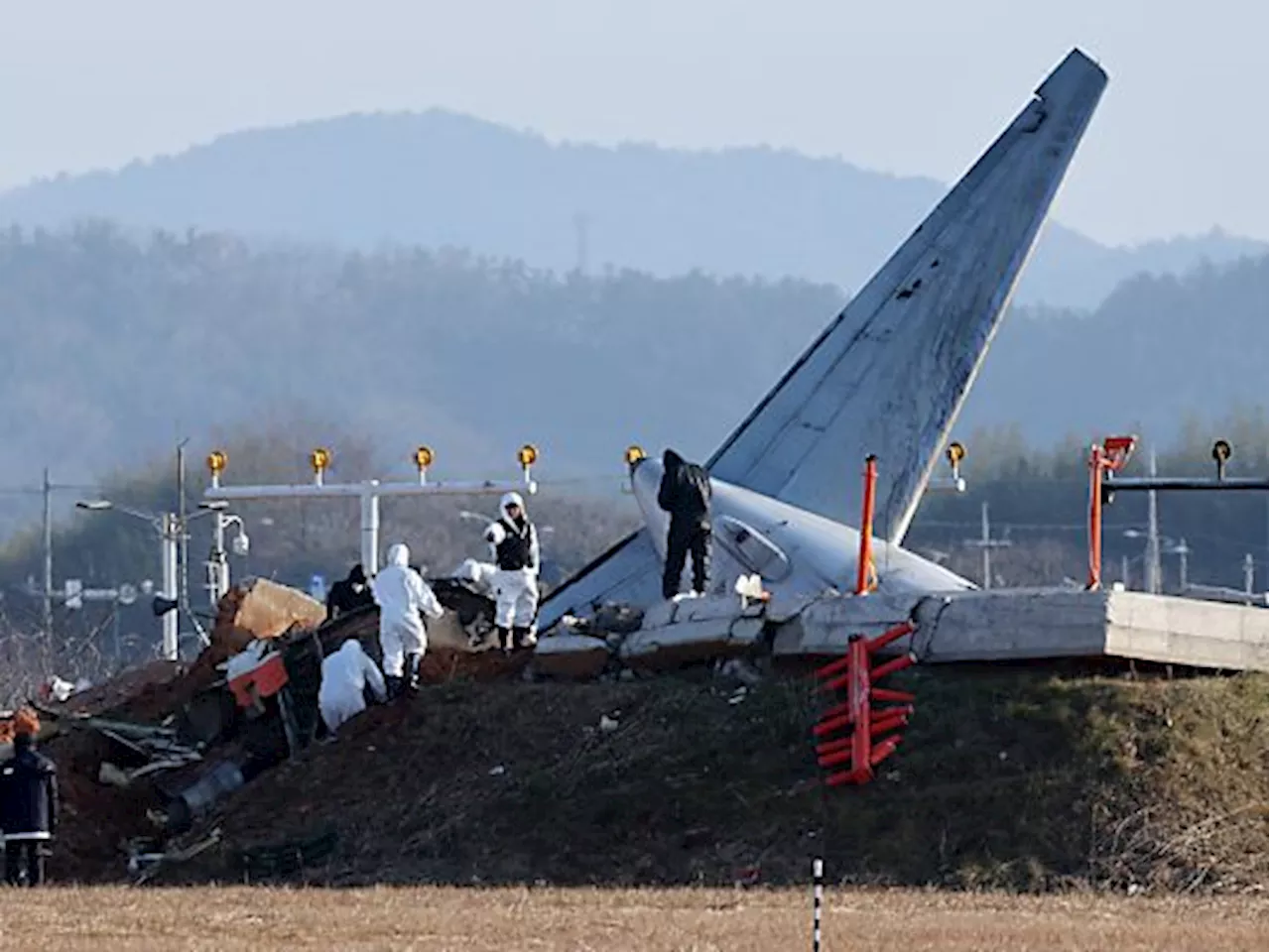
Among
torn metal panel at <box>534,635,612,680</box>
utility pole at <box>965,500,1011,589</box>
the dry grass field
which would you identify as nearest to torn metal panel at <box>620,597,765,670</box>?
torn metal panel at <box>534,635,612,680</box>

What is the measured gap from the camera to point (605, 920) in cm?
2478

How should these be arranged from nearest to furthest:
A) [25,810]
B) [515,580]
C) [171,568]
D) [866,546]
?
[25,810] → [866,546] → [515,580] → [171,568]

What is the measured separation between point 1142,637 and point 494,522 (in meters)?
7.74

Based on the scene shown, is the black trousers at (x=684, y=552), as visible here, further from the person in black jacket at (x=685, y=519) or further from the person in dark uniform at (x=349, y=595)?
the person in dark uniform at (x=349, y=595)

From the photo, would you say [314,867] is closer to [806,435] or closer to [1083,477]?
[806,435]

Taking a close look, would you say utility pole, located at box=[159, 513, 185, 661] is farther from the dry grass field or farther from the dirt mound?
the dry grass field

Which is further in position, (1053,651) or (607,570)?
(607,570)

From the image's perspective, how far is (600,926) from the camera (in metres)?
24.4

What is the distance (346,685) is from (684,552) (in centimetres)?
383

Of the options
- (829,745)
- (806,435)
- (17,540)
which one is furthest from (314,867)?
(17,540)

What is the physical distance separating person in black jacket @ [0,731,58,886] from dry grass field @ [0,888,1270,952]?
6.32ft

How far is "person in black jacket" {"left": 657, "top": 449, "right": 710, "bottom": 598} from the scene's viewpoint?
35969mm

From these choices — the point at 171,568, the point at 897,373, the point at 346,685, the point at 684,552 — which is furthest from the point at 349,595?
the point at 171,568

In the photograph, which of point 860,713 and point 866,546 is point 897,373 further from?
point 860,713
